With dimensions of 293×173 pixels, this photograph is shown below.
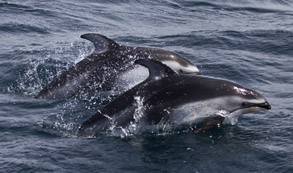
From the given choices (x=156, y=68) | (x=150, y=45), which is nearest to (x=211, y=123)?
(x=156, y=68)

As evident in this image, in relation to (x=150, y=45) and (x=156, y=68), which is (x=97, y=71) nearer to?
(x=156, y=68)

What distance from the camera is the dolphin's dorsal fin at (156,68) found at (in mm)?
9844

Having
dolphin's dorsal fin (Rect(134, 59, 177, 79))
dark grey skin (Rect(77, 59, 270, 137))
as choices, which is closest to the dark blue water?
dark grey skin (Rect(77, 59, 270, 137))

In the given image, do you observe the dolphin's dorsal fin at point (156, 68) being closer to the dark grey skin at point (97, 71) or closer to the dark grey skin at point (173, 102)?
the dark grey skin at point (173, 102)

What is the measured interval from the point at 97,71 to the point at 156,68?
267 centimetres

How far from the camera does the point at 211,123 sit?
961 cm

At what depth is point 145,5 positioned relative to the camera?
25188 mm

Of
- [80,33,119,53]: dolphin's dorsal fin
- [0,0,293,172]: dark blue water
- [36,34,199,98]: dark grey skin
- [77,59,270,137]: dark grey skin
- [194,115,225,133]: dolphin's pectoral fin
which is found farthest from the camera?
[36,34,199,98]: dark grey skin

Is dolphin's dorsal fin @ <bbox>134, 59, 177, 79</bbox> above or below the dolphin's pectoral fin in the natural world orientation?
above

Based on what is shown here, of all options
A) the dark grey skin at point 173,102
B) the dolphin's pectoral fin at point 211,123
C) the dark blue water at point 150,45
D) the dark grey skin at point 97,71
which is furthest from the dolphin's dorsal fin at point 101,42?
the dolphin's pectoral fin at point 211,123

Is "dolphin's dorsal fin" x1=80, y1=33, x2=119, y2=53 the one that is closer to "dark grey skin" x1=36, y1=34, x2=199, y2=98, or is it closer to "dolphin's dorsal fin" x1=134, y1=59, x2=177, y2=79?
"dark grey skin" x1=36, y1=34, x2=199, y2=98

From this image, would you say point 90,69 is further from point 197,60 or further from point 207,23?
point 207,23

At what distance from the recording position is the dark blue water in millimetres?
8664

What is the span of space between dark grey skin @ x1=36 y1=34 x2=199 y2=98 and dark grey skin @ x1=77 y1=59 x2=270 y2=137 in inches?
93.1
